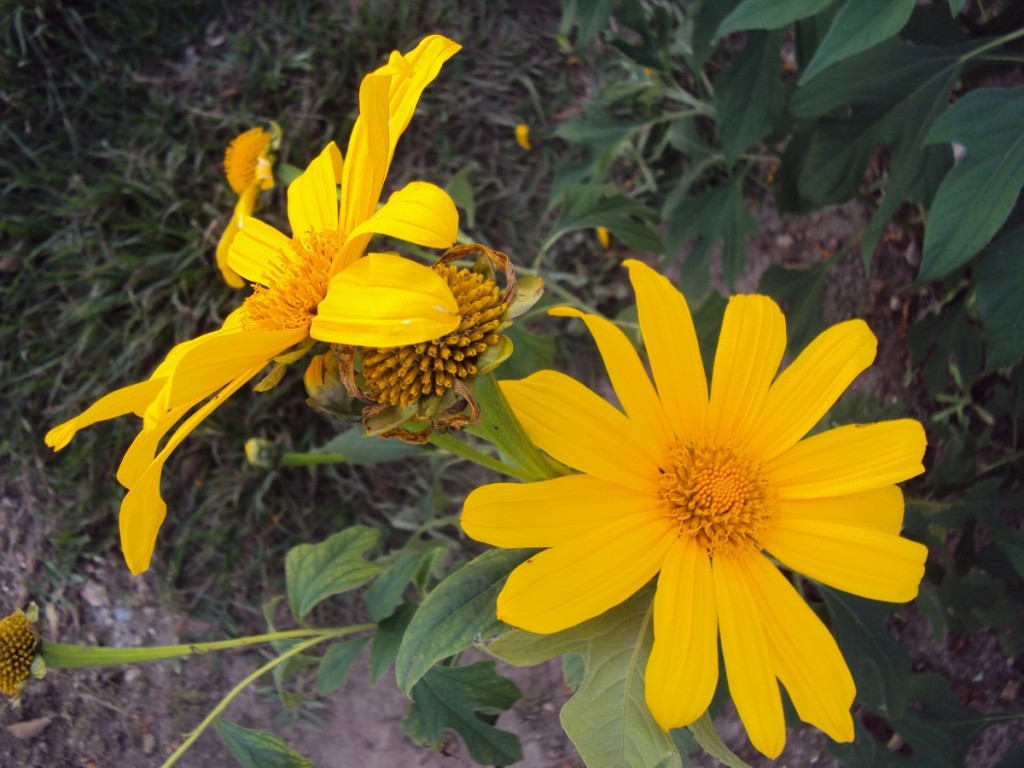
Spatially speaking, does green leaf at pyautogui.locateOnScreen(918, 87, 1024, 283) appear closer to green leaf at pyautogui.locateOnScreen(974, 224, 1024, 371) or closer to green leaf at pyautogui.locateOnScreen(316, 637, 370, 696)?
green leaf at pyautogui.locateOnScreen(974, 224, 1024, 371)

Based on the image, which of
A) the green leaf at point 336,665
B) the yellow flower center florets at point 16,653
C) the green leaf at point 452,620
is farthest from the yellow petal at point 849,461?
the yellow flower center florets at point 16,653

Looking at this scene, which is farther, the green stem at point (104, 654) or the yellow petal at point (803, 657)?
the green stem at point (104, 654)

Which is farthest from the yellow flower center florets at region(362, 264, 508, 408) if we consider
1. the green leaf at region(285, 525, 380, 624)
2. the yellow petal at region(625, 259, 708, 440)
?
the green leaf at region(285, 525, 380, 624)

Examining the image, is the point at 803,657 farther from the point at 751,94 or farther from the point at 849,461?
the point at 751,94

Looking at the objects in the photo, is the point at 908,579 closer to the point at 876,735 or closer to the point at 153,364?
the point at 876,735

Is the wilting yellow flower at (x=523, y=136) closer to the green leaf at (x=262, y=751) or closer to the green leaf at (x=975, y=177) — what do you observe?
the green leaf at (x=975, y=177)

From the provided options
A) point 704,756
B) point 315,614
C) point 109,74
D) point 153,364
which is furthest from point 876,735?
point 109,74
